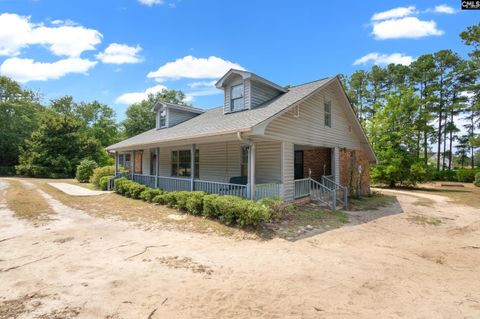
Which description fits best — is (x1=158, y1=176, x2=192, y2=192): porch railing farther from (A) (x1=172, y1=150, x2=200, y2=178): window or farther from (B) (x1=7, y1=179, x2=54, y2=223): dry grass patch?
(B) (x1=7, y1=179, x2=54, y2=223): dry grass patch

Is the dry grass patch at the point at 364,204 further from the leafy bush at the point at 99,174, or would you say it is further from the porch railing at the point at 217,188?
the leafy bush at the point at 99,174

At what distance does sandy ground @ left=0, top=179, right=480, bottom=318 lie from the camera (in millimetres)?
3363

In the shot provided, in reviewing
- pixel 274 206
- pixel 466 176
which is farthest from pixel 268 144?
pixel 466 176

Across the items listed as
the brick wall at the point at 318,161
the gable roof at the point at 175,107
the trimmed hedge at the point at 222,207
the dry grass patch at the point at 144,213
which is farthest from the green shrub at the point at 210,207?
the gable roof at the point at 175,107

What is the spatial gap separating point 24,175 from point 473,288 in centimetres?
4116

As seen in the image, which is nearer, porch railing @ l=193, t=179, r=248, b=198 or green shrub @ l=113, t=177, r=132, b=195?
porch railing @ l=193, t=179, r=248, b=198

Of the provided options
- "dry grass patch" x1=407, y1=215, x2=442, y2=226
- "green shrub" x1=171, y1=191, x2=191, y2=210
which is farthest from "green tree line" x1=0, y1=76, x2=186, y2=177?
"dry grass patch" x1=407, y1=215, x2=442, y2=226

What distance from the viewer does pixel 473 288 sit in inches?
162

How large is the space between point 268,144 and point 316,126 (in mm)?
2651

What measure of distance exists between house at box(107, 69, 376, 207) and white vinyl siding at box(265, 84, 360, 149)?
0.04 metres

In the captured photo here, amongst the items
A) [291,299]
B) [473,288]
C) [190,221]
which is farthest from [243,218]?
[473,288]

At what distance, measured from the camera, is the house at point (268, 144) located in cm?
927

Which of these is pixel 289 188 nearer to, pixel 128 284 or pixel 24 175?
pixel 128 284

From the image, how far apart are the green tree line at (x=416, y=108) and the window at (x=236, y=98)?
15.1 metres
